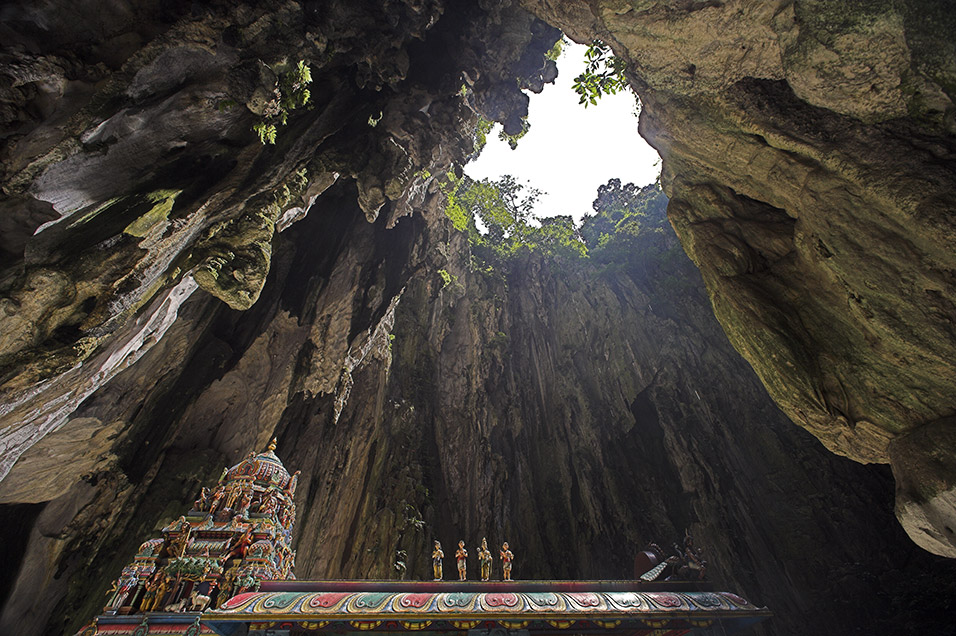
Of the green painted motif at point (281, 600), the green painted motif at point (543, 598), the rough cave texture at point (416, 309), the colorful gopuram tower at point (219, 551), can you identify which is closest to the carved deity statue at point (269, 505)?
the colorful gopuram tower at point (219, 551)

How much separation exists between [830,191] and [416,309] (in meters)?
14.0

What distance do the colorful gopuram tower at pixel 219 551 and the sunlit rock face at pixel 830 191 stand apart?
7295 mm

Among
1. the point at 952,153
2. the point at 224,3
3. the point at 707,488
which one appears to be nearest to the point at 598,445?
the point at 707,488

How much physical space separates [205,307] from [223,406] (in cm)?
238

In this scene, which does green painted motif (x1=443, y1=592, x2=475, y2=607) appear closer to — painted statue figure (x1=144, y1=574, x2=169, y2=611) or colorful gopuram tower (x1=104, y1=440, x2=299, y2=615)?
colorful gopuram tower (x1=104, y1=440, x2=299, y2=615)

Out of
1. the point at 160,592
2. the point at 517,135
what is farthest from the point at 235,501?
the point at 517,135

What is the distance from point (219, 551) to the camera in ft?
17.8

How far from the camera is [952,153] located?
2.97m

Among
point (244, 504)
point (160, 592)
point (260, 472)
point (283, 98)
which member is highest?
point (283, 98)

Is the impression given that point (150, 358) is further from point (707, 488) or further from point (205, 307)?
point (707, 488)

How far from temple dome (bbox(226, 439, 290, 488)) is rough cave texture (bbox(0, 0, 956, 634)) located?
2370mm

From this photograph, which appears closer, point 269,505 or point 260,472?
point 269,505

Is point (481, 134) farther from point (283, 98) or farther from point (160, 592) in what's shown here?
point (160, 592)

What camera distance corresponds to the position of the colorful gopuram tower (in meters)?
4.89
